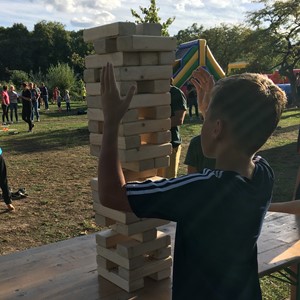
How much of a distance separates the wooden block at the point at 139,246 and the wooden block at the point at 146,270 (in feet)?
0.23

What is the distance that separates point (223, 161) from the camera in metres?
1.28

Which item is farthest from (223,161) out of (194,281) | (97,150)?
(97,150)

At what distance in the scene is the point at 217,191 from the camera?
123cm

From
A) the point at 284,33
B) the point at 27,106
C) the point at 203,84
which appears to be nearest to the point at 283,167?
the point at 203,84

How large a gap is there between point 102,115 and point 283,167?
259 inches

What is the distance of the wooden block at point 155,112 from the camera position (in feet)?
6.37

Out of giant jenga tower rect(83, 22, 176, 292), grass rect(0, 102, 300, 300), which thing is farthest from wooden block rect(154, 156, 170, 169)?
grass rect(0, 102, 300, 300)

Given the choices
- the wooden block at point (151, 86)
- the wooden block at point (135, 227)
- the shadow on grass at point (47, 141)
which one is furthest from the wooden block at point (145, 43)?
the shadow on grass at point (47, 141)

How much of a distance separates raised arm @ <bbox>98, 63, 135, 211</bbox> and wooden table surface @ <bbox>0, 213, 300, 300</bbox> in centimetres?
80

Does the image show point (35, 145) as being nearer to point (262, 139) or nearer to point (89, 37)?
point (89, 37)

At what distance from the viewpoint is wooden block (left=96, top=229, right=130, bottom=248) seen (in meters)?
2.01

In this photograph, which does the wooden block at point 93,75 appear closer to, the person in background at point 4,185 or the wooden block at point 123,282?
the wooden block at point 123,282

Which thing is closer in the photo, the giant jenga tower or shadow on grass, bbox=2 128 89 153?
the giant jenga tower

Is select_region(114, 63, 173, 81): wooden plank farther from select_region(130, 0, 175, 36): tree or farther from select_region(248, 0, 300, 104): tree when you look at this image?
select_region(248, 0, 300, 104): tree
